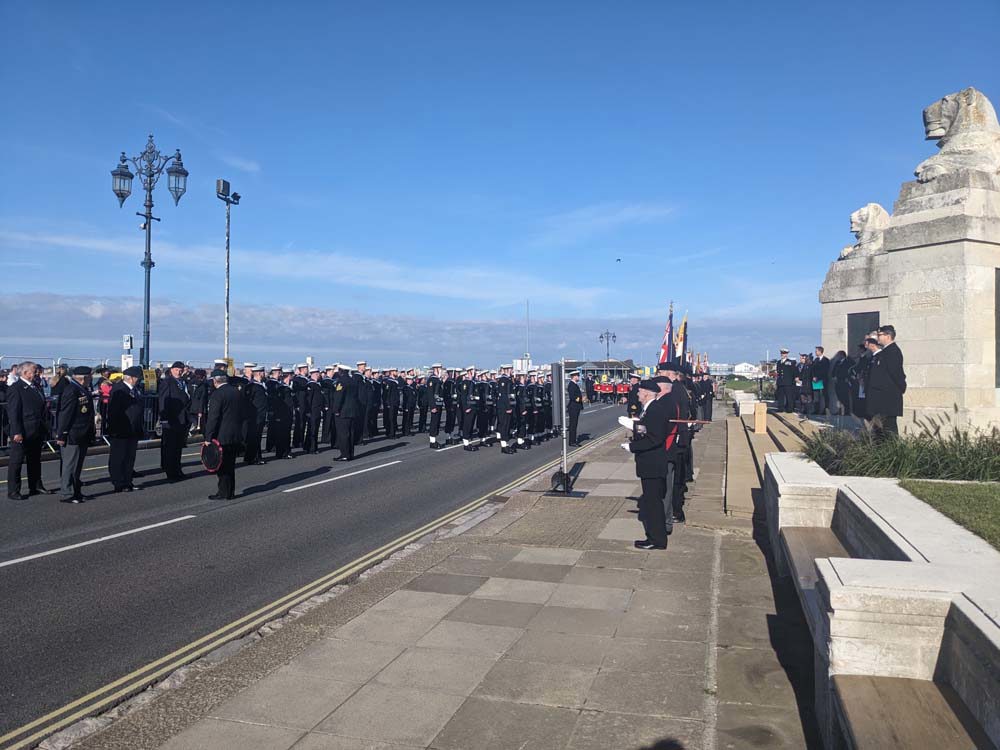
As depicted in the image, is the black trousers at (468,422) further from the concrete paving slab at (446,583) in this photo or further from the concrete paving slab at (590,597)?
the concrete paving slab at (590,597)

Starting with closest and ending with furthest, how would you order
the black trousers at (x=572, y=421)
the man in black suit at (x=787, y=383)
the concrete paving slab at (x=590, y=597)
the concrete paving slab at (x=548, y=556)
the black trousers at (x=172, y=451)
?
the concrete paving slab at (x=590, y=597) → the concrete paving slab at (x=548, y=556) → the black trousers at (x=172, y=451) → the black trousers at (x=572, y=421) → the man in black suit at (x=787, y=383)

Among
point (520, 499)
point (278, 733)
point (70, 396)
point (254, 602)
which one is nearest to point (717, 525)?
point (520, 499)

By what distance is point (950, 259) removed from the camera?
40.0 ft

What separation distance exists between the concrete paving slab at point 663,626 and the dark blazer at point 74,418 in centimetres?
921

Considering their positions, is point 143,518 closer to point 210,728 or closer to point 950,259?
point 210,728

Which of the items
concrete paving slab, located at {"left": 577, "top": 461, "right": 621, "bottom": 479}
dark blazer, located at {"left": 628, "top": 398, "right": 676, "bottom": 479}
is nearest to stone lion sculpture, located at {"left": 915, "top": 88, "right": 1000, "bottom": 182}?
concrete paving slab, located at {"left": 577, "top": 461, "right": 621, "bottom": 479}

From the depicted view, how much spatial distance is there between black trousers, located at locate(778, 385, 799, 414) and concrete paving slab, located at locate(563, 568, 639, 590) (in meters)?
17.9

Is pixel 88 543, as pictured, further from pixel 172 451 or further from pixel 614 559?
pixel 614 559

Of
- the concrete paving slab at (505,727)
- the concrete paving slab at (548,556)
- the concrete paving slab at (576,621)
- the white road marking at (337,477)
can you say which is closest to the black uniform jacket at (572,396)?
the white road marking at (337,477)

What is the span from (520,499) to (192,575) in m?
5.43

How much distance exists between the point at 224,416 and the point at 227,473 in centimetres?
85

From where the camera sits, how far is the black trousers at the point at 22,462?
480 inches

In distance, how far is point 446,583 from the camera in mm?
7348

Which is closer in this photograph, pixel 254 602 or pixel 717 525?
pixel 254 602
